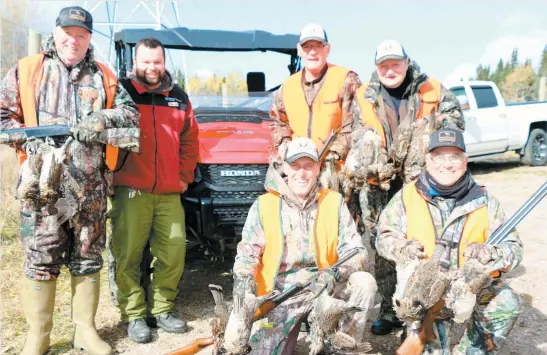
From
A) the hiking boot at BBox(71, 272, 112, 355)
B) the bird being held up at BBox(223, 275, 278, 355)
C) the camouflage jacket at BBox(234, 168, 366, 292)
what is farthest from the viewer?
the hiking boot at BBox(71, 272, 112, 355)

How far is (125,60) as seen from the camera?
627cm

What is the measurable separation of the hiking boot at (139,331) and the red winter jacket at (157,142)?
111 cm

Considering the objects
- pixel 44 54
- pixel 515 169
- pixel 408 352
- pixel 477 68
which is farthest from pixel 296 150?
pixel 477 68

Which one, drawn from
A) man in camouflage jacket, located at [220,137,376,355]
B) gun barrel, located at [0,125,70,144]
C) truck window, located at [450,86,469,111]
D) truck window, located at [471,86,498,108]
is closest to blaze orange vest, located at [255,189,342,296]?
man in camouflage jacket, located at [220,137,376,355]

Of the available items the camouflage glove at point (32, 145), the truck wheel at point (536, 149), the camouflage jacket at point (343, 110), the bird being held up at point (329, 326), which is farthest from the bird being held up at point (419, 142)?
the truck wheel at point (536, 149)

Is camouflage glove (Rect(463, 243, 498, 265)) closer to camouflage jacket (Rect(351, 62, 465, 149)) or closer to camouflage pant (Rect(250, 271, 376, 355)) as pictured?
camouflage pant (Rect(250, 271, 376, 355))

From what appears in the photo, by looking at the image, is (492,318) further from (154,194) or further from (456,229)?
(154,194)

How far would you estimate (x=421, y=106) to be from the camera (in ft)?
14.5

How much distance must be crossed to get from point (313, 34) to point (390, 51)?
2.37 ft

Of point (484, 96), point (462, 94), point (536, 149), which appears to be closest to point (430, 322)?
point (462, 94)

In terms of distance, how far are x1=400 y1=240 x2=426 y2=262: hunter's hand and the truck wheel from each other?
11972 millimetres

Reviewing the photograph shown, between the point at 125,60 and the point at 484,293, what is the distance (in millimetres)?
4561

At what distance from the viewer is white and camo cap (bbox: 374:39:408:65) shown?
4.29 metres

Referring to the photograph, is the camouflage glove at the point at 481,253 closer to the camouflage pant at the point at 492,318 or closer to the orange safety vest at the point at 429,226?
the orange safety vest at the point at 429,226
